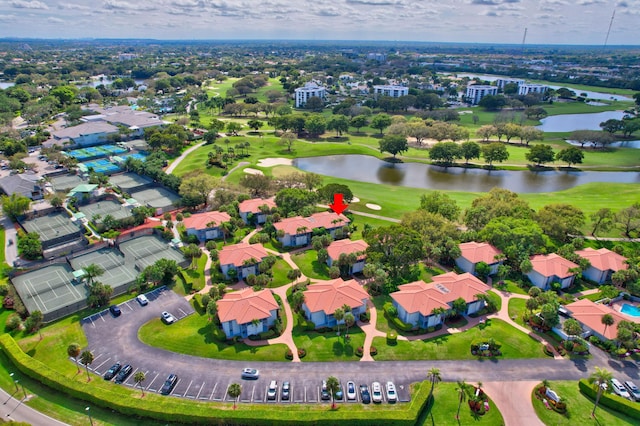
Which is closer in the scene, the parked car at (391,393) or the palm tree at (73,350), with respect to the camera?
the parked car at (391,393)

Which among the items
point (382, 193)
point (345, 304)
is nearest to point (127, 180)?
point (382, 193)

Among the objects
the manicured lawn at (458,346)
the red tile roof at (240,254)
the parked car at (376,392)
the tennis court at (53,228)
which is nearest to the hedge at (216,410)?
the parked car at (376,392)

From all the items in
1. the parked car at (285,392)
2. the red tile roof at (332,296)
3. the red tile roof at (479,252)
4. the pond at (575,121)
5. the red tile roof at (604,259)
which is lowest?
the parked car at (285,392)

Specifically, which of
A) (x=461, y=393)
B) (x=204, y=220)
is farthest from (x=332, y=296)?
(x=204, y=220)

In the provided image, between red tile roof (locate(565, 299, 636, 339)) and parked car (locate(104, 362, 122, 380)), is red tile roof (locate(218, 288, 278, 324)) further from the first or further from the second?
red tile roof (locate(565, 299, 636, 339))

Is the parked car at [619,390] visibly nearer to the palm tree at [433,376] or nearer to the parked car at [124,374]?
the palm tree at [433,376]
